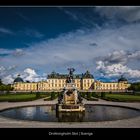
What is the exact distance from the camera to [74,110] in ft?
52.6

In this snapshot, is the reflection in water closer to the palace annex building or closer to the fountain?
the fountain

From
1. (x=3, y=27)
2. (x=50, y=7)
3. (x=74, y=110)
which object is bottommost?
(x=74, y=110)

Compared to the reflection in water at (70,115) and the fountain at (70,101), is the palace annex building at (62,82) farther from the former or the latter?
the reflection in water at (70,115)

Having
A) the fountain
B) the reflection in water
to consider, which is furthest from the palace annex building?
the reflection in water

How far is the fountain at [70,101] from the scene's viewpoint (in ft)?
53.0

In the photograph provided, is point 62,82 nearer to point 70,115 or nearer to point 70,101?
point 70,115

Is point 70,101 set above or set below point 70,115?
above

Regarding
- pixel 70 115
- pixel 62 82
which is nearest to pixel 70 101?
pixel 70 115

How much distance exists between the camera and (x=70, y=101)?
17.0m

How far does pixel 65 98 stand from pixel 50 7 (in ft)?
32.6

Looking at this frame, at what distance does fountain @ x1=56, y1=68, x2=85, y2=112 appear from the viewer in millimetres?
16156

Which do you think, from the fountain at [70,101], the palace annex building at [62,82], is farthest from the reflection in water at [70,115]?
the palace annex building at [62,82]
